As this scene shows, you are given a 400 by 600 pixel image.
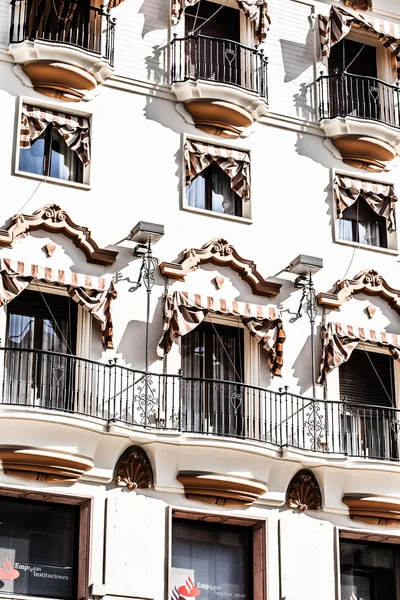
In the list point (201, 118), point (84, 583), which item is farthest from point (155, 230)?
point (84, 583)

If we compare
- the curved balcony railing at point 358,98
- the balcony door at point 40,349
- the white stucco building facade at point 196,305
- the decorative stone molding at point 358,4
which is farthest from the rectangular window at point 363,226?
the balcony door at point 40,349

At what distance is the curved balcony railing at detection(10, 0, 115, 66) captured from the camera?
24.4 m

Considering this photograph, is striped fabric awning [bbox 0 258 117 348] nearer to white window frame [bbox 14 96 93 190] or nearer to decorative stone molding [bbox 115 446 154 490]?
white window frame [bbox 14 96 93 190]

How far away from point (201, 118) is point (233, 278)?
3.11m

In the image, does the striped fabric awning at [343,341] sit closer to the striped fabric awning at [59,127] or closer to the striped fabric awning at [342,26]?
the striped fabric awning at [59,127]

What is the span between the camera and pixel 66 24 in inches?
976

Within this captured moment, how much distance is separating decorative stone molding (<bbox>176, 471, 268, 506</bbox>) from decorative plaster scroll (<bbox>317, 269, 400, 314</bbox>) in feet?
13.2

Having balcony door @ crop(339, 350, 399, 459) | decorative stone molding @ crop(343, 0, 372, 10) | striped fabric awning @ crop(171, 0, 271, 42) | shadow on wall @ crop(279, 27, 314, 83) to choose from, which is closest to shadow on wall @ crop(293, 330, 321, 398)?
balcony door @ crop(339, 350, 399, 459)

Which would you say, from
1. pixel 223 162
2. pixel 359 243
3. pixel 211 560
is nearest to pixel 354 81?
pixel 359 243

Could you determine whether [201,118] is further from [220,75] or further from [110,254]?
[110,254]

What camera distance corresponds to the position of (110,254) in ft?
77.2

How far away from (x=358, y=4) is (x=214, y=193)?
548 cm

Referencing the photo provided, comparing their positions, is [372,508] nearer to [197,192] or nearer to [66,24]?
[197,192]

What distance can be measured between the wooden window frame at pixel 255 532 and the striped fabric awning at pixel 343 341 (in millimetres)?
3047
